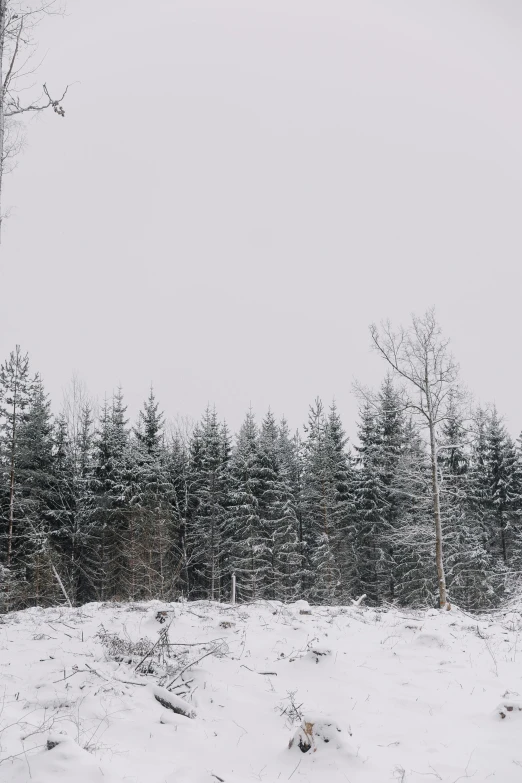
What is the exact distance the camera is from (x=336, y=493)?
3153cm

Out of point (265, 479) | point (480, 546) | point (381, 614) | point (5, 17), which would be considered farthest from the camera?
point (265, 479)

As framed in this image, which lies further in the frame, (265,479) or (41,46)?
(265,479)

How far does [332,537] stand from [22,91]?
28.1 metres

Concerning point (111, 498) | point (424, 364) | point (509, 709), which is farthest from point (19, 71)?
point (111, 498)

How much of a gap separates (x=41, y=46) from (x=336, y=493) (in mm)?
28715

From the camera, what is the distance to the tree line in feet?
87.6

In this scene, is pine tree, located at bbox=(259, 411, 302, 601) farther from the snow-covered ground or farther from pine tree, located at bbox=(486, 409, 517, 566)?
the snow-covered ground

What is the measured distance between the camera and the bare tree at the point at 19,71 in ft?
21.7

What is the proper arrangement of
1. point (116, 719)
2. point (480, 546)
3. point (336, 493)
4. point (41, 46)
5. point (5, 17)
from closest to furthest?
1. point (116, 719)
2. point (5, 17)
3. point (41, 46)
4. point (480, 546)
5. point (336, 493)

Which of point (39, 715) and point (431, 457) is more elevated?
point (431, 457)

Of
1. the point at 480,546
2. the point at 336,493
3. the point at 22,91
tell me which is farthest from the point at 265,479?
the point at 22,91

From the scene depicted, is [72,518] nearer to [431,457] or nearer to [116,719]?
[431,457]

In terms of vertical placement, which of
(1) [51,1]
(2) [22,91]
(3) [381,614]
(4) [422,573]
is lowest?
(4) [422,573]

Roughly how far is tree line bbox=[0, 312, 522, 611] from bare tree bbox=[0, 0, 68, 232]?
21032 millimetres
